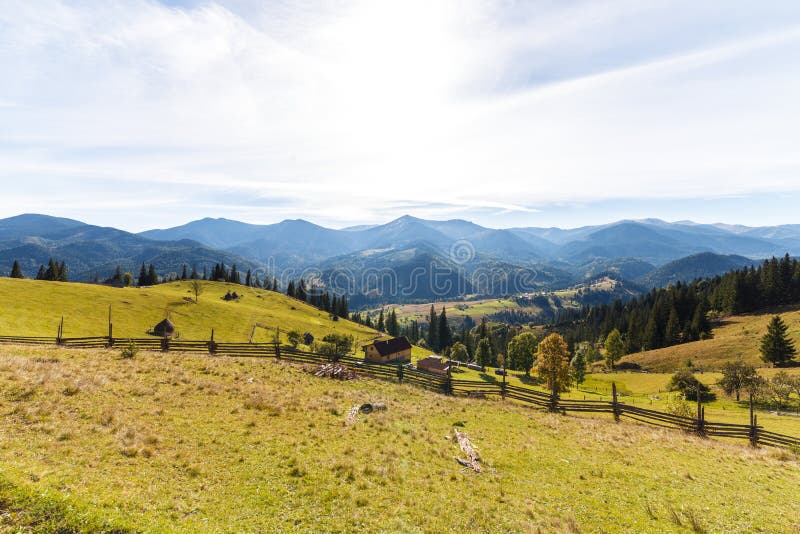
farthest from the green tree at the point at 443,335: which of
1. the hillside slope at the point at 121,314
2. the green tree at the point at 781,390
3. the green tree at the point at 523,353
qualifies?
the green tree at the point at 781,390

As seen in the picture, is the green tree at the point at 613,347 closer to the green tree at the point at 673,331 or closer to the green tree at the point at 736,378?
the green tree at the point at 673,331

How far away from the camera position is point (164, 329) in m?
70.9

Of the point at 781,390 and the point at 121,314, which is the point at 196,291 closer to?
the point at 121,314

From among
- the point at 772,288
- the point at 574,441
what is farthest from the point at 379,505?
the point at 772,288

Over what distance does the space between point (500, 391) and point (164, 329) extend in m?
71.3

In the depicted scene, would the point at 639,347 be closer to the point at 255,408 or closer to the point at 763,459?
the point at 763,459

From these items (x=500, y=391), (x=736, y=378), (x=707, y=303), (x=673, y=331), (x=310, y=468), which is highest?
(x=707, y=303)

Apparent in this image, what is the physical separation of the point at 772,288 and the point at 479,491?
5805 inches

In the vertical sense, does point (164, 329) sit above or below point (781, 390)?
below

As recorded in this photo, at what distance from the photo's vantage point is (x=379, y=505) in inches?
466

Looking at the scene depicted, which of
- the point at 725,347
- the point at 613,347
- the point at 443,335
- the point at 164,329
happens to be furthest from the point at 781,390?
the point at 164,329

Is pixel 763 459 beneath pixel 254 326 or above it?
above

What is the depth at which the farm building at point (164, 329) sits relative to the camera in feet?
230

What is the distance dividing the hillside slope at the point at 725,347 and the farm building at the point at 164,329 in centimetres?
11632
